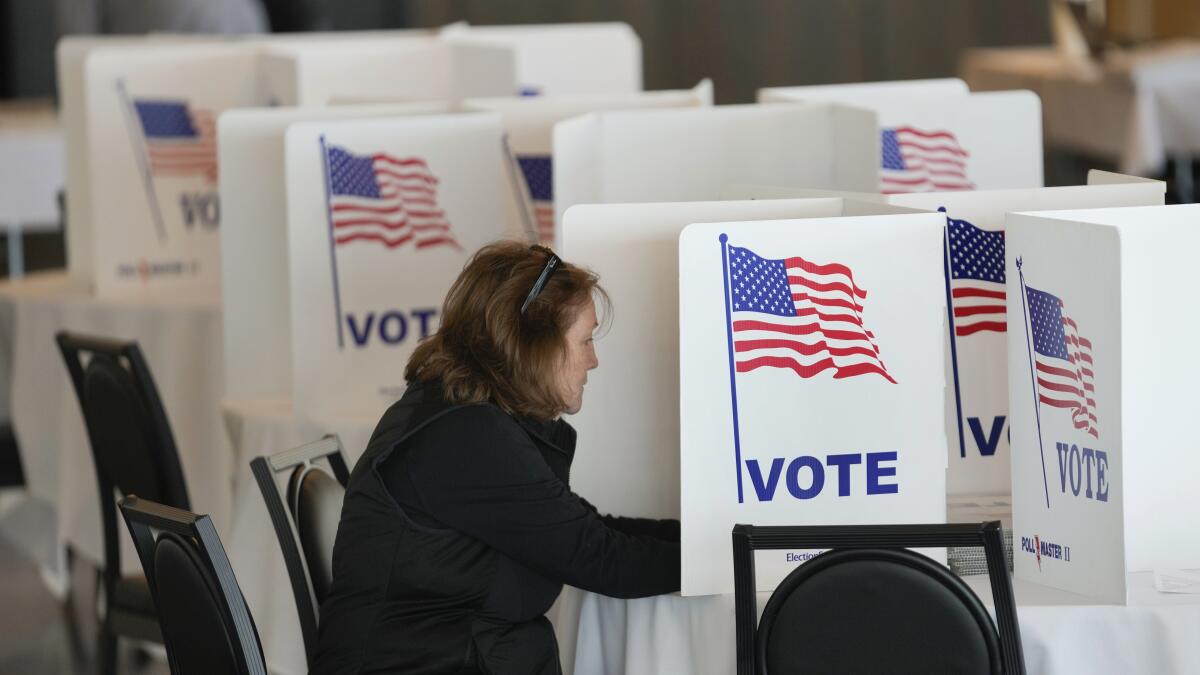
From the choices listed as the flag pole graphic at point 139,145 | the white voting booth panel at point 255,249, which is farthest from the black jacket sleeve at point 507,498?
the flag pole graphic at point 139,145

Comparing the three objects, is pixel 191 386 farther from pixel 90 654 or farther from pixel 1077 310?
pixel 1077 310

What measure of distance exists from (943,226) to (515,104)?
1.58m

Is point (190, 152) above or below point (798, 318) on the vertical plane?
above

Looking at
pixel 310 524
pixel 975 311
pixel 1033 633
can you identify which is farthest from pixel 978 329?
pixel 310 524

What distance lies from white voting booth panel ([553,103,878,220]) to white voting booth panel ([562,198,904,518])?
2.98 ft

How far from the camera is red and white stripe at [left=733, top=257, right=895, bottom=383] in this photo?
6.47 ft

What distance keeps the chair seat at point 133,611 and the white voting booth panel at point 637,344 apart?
1.07 meters

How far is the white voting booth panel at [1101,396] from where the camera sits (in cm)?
187

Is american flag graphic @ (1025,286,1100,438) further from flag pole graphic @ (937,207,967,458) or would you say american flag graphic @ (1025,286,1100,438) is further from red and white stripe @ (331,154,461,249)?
red and white stripe @ (331,154,461,249)

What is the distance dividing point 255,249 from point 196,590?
4.72 ft

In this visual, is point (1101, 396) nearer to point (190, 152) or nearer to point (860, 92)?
point (860, 92)

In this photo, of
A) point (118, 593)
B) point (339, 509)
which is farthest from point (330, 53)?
point (339, 509)

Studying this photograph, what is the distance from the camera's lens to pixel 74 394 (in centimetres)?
391

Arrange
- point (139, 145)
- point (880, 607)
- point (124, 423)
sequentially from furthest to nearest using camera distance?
point (139, 145), point (124, 423), point (880, 607)
